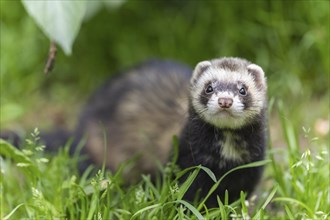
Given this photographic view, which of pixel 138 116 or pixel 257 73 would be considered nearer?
pixel 257 73

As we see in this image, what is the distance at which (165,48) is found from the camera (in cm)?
531

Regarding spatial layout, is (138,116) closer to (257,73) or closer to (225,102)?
(257,73)

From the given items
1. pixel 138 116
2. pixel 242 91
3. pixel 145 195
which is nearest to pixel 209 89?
pixel 242 91

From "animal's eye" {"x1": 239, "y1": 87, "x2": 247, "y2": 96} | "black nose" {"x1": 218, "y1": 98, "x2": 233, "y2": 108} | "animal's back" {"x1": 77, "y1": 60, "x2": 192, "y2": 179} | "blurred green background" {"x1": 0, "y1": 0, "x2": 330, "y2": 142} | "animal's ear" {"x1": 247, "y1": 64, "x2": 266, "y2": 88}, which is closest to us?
"black nose" {"x1": 218, "y1": 98, "x2": 233, "y2": 108}

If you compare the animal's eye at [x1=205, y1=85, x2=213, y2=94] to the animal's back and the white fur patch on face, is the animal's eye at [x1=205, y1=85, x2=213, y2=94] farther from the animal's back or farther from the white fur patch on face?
the animal's back

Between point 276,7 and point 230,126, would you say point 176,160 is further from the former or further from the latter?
point 276,7

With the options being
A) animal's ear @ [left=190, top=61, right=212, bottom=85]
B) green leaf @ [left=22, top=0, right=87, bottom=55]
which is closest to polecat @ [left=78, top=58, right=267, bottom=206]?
animal's ear @ [left=190, top=61, right=212, bottom=85]

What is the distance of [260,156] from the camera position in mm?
3164

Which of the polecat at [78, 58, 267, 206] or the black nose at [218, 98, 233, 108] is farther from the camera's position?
the polecat at [78, 58, 267, 206]

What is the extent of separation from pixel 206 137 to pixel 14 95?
2.48m

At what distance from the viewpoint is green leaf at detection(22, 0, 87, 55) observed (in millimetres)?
2727

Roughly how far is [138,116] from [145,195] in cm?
132

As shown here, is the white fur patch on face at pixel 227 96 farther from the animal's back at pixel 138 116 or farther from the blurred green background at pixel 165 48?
the blurred green background at pixel 165 48

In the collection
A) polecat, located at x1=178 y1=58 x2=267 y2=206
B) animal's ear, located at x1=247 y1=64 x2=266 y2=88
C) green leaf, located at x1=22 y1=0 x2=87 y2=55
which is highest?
green leaf, located at x1=22 y1=0 x2=87 y2=55
